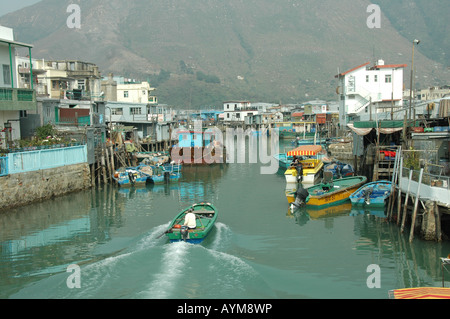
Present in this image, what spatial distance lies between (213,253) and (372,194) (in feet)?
41.0

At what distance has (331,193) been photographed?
25109 millimetres

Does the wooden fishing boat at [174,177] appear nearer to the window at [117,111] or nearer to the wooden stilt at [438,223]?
the window at [117,111]

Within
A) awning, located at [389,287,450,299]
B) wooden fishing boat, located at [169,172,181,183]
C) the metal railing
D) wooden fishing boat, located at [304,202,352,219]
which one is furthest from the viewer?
wooden fishing boat, located at [169,172,181,183]

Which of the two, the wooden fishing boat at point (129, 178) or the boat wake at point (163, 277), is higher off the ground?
the wooden fishing boat at point (129, 178)

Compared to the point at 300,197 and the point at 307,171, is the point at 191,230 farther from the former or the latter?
the point at 307,171

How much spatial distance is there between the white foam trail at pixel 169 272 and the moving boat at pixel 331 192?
10.7 meters

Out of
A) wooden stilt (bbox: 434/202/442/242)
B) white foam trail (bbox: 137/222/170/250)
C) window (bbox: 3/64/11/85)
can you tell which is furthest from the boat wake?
window (bbox: 3/64/11/85)

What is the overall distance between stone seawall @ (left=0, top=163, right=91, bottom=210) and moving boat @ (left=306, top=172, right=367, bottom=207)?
16.0 metres

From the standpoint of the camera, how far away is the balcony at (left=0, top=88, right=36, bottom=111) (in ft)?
89.1

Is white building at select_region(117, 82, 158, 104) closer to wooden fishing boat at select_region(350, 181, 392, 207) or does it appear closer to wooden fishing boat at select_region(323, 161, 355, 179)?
wooden fishing boat at select_region(323, 161, 355, 179)

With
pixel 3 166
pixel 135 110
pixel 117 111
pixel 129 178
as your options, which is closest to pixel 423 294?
pixel 3 166

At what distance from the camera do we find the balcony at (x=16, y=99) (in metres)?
27.2

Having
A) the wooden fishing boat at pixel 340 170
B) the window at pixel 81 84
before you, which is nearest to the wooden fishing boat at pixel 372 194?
the wooden fishing boat at pixel 340 170
